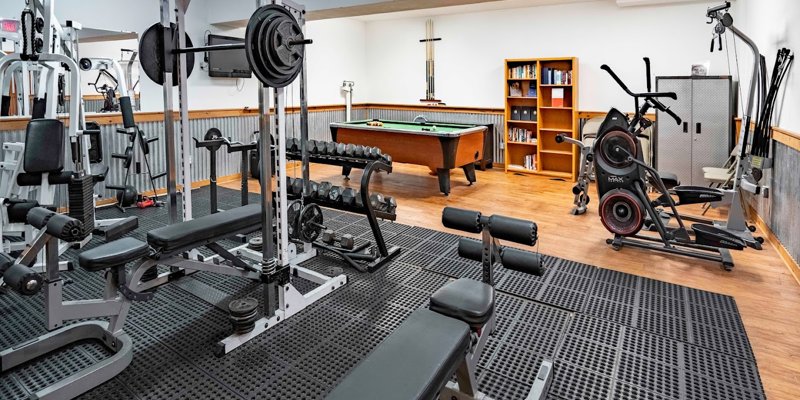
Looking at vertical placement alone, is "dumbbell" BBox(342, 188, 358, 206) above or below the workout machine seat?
above

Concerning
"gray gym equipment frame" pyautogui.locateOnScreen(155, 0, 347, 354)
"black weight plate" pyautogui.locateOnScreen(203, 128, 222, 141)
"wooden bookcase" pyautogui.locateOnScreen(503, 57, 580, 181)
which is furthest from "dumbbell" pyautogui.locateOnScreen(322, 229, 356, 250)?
"wooden bookcase" pyautogui.locateOnScreen(503, 57, 580, 181)

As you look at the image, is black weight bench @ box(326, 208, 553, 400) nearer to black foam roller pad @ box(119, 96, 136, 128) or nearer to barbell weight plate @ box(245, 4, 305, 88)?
barbell weight plate @ box(245, 4, 305, 88)

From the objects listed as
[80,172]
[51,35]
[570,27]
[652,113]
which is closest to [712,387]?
[80,172]

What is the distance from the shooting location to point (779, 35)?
4.02m

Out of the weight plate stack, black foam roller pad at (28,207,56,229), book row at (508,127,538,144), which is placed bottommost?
the weight plate stack

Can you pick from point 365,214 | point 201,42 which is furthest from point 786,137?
point 201,42

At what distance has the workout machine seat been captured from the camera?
5.20ft

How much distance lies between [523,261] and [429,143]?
4240mm

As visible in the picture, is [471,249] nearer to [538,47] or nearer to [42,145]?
[42,145]

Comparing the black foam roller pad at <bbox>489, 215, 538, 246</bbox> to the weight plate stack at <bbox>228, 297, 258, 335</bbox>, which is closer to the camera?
the black foam roller pad at <bbox>489, 215, 538, 246</bbox>

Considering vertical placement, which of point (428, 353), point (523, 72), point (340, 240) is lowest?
point (340, 240)

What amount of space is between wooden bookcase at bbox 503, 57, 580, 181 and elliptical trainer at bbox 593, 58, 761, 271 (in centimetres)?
297

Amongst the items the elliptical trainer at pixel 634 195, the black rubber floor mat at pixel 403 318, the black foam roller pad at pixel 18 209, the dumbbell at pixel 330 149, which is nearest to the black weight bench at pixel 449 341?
the black rubber floor mat at pixel 403 318

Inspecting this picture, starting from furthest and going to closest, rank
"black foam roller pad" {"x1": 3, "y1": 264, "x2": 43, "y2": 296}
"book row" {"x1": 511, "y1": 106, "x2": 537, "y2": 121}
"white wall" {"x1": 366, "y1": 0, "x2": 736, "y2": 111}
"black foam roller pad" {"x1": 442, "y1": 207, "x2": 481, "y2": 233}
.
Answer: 1. "book row" {"x1": 511, "y1": 106, "x2": 537, "y2": 121}
2. "white wall" {"x1": 366, "y1": 0, "x2": 736, "y2": 111}
3. "black foam roller pad" {"x1": 3, "y1": 264, "x2": 43, "y2": 296}
4. "black foam roller pad" {"x1": 442, "y1": 207, "x2": 481, "y2": 233}
